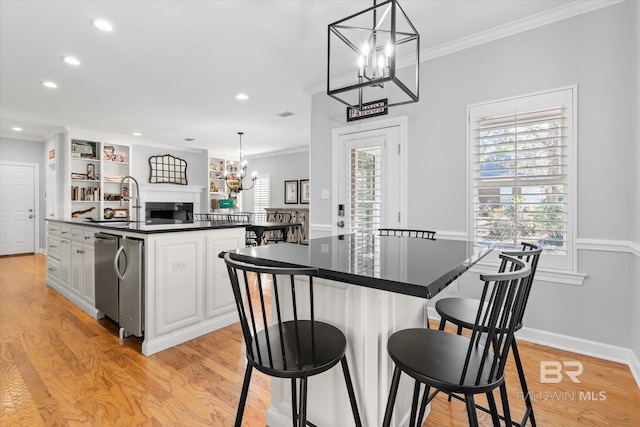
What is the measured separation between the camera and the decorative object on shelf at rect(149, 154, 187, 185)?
7512 millimetres

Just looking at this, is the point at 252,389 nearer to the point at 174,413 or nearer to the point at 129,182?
the point at 174,413

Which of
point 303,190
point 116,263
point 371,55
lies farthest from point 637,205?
point 303,190

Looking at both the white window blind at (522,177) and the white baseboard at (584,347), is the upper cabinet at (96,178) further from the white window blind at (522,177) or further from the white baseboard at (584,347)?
the white baseboard at (584,347)

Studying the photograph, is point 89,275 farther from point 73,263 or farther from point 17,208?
point 17,208

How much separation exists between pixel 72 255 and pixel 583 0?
5.49m

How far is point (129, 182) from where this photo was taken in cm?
698

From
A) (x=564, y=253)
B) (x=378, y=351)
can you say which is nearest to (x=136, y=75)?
(x=378, y=351)

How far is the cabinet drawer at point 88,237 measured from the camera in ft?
10.4

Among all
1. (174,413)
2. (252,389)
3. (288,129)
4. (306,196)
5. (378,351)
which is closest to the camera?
(378,351)

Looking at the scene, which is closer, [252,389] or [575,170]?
[252,389]

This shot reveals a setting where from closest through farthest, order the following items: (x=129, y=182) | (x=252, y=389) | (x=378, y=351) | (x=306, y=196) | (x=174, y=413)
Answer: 1. (x=378, y=351)
2. (x=174, y=413)
3. (x=252, y=389)
4. (x=129, y=182)
5. (x=306, y=196)

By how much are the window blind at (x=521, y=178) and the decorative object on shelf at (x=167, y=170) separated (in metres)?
7.24

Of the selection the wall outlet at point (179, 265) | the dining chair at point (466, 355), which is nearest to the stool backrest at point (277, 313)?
the dining chair at point (466, 355)

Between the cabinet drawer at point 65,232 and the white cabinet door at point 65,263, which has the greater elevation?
the cabinet drawer at point 65,232
